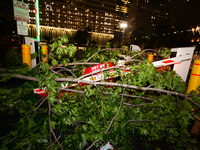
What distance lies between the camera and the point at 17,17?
604cm

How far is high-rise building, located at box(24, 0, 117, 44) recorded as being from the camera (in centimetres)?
7150

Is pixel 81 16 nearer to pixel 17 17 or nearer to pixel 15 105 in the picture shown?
pixel 17 17

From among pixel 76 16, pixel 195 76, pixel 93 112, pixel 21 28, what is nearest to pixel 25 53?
pixel 21 28

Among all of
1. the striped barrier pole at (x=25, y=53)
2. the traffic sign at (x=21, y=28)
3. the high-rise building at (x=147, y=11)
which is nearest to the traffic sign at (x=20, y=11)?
the traffic sign at (x=21, y=28)

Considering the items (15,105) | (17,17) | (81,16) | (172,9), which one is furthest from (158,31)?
(172,9)

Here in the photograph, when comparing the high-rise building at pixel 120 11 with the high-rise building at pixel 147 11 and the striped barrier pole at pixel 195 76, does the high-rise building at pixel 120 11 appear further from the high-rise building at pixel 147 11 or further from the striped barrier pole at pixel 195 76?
the striped barrier pole at pixel 195 76

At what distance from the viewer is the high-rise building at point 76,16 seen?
71500mm

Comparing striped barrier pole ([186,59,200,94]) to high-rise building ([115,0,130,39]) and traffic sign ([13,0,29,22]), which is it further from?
high-rise building ([115,0,130,39])

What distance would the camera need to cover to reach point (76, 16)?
79.2 metres

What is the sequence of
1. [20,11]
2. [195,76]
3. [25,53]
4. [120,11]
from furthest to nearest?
[120,11]
[25,53]
[20,11]
[195,76]

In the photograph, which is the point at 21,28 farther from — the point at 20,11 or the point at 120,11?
the point at 120,11

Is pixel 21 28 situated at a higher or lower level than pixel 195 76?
higher

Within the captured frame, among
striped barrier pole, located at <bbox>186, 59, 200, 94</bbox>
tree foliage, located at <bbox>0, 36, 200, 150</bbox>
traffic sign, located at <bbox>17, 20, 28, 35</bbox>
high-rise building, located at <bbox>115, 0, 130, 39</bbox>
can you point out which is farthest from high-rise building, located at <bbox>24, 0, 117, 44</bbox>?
striped barrier pole, located at <bbox>186, 59, 200, 94</bbox>

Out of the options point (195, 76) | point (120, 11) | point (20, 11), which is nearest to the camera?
point (195, 76)
